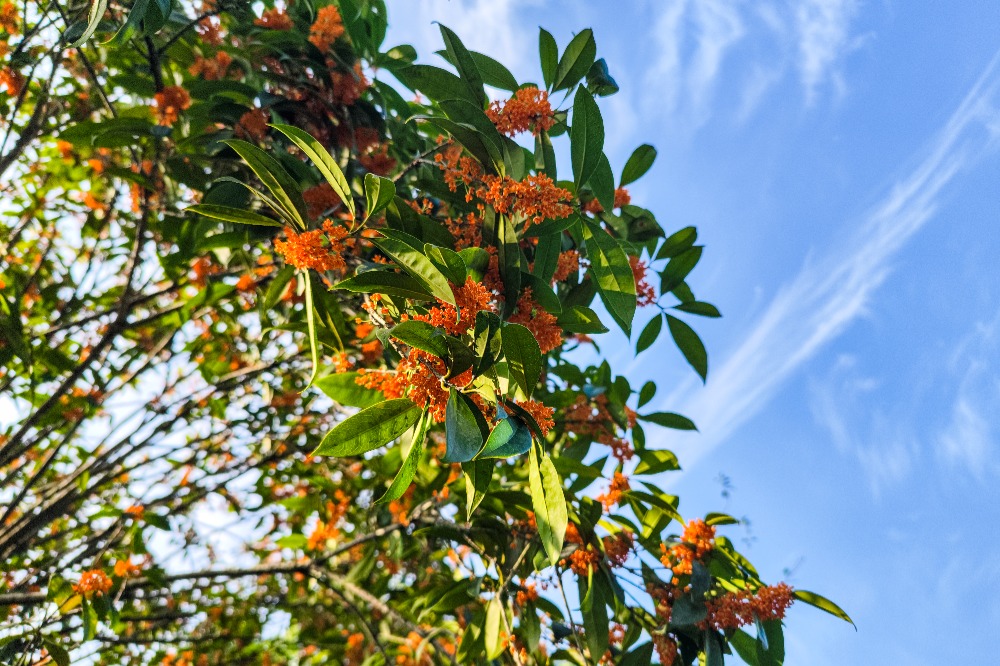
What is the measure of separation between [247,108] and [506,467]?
79.0 inches

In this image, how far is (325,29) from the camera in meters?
2.43

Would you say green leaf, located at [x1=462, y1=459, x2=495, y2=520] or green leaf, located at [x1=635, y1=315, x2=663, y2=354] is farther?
green leaf, located at [x1=635, y1=315, x2=663, y2=354]

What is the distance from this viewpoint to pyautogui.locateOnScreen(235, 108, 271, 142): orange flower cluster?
240cm

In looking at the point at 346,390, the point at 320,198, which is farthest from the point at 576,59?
the point at 346,390

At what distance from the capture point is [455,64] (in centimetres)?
203

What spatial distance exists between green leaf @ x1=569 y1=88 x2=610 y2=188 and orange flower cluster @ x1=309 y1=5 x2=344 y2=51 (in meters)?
1.24

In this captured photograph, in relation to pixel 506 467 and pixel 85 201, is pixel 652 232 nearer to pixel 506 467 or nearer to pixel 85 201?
pixel 506 467

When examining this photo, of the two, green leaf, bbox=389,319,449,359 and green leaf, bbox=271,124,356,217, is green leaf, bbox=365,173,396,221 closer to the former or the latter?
green leaf, bbox=271,124,356,217

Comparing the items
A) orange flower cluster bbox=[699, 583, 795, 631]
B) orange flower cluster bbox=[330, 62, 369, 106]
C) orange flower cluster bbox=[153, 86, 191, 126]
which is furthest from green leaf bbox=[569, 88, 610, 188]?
orange flower cluster bbox=[153, 86, 191, 126]

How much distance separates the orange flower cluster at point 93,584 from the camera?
250 cm

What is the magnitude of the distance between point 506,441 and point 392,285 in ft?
1.64

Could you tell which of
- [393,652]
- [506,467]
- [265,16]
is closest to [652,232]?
[506,467]

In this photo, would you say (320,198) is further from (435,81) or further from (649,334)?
(649,334)

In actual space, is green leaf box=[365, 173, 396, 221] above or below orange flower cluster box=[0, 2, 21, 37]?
below
